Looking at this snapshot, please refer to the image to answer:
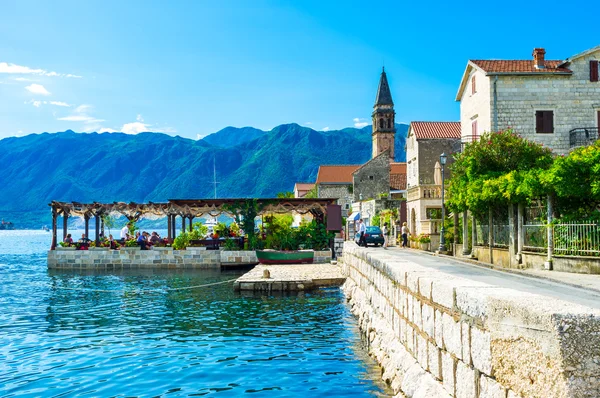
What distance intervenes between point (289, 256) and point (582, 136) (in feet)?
58.5

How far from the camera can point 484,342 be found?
5.20m

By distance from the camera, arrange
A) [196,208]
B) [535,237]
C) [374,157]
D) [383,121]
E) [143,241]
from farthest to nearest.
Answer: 1. [383,121]
2. [374,157]
3. [143,241]
4. [196,208]
5. [535,237]

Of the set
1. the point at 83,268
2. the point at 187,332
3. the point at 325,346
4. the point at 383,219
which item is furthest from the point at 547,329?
the point at 383,219

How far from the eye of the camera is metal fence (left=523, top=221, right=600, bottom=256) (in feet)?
55.5

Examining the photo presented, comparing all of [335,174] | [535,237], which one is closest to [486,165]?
[535,237]

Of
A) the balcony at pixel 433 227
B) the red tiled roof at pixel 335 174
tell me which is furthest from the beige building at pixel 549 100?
the red tiled roof at pixel 335 174

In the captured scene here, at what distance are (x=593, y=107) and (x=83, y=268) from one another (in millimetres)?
33470

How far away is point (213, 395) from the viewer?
32.4ft

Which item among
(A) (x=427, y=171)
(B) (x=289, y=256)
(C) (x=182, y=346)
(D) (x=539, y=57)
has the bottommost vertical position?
(C) (x=182, y=346)

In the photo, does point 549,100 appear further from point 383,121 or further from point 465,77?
point 383,121

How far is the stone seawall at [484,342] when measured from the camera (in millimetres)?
3871

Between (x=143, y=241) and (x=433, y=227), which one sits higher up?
(x=433, y=227)

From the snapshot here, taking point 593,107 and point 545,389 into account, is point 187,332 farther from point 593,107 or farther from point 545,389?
point 593,107

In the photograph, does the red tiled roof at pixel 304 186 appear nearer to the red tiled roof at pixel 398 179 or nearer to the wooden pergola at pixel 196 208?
the red tiled roof at pixel 398 179
